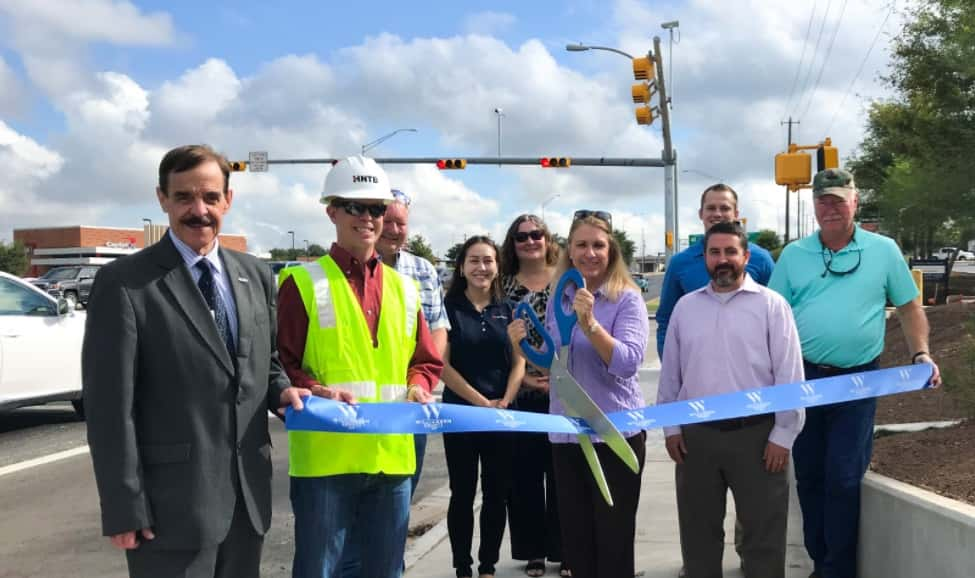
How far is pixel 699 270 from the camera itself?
209 inches

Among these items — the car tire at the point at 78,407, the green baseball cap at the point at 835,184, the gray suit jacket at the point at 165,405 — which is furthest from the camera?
the car tire at the point at 78,407

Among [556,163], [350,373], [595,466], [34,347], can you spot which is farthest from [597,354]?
[556,163]

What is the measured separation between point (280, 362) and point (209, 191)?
710 millimetres

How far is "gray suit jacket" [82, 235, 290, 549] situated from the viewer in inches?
109

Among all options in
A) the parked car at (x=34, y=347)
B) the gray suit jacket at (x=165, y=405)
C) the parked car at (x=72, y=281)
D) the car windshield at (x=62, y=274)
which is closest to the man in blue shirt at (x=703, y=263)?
the gray suit jacket at (x=165, y=405)

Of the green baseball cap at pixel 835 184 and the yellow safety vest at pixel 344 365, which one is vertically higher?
the green baseball cap at pixel 835 184

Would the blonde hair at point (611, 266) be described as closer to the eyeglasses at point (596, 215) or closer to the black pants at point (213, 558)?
the eyeglasses at point (596, 215)

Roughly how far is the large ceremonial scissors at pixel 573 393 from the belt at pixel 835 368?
1.23 m

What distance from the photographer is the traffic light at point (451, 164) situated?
98.7 feet

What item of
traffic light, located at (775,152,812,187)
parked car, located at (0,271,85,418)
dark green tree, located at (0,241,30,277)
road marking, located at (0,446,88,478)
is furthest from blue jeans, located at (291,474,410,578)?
dark green tree, located at (0,241,30,277)

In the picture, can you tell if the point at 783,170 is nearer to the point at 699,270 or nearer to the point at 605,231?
the point at 699,270

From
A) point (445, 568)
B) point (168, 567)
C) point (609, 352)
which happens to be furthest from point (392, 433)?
point (445, 568)

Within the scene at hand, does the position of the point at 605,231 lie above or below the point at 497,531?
above

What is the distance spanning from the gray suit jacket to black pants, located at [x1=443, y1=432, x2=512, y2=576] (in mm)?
2181
